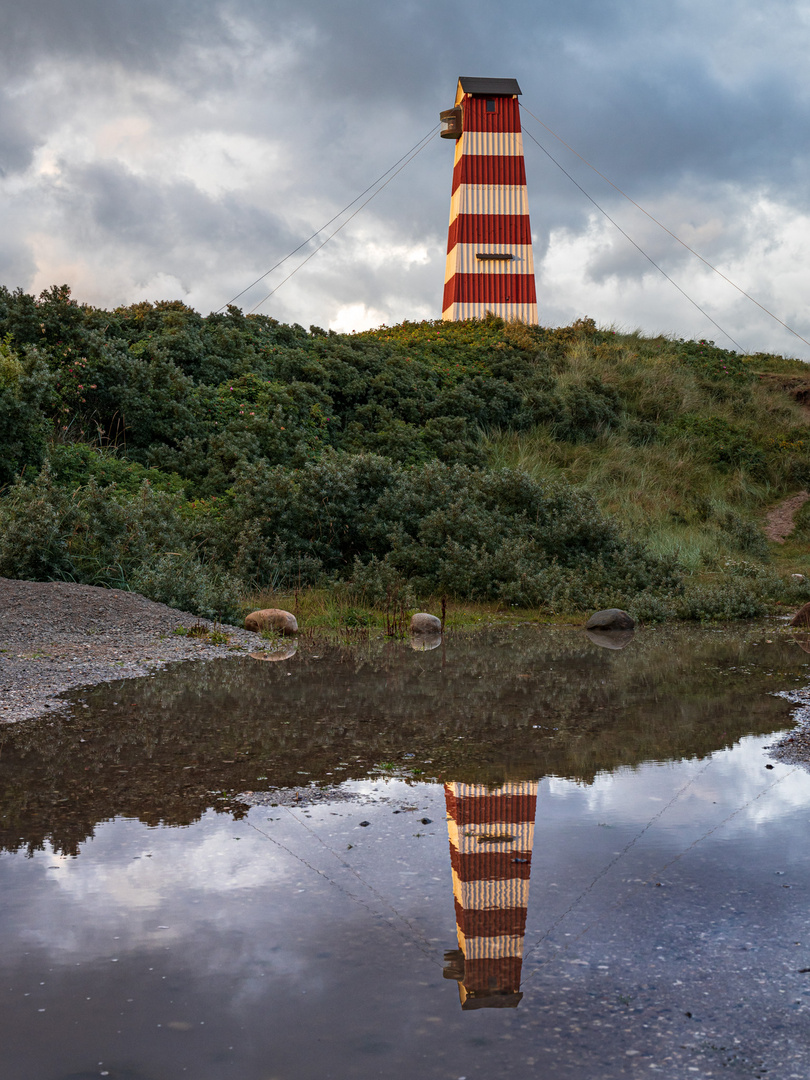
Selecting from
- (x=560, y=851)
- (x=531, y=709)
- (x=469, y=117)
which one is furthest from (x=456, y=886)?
(x=469, y=117)

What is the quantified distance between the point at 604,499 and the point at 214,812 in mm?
16564

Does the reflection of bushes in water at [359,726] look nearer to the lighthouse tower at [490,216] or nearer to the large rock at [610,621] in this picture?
the large rock at [610,621]

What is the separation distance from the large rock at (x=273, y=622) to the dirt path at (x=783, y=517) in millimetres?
13334

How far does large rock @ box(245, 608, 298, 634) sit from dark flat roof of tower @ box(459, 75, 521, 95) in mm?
26649

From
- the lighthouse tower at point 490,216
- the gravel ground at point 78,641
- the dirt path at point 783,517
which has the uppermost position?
the lighthouse tower at point 490,216

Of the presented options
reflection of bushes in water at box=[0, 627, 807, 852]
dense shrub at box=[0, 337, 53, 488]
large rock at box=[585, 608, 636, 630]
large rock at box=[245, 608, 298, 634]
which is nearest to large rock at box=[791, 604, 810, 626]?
large rock at box=[585, 608, 636, 630]

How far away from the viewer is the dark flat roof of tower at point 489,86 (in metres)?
32.8

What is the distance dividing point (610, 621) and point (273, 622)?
15.0ft

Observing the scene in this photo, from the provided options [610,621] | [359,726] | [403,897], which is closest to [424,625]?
[610,621]

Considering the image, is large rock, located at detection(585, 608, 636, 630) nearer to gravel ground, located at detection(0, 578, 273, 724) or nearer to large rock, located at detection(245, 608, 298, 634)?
large rock, located at detection(245, 608, 298, 634)

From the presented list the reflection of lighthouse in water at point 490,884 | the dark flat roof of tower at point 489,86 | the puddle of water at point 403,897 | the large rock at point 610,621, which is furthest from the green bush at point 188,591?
the dark flat roof of tower at point 489,86

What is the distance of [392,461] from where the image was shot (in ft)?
67.1

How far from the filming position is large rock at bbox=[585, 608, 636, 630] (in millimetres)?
12906

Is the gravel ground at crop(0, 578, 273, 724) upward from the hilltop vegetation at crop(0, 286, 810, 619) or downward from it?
downward
